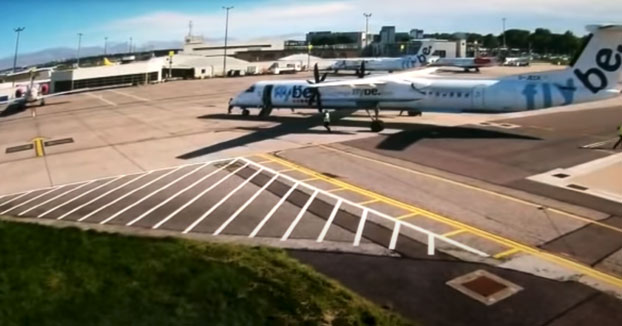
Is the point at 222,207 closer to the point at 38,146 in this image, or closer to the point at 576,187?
the point at 576,187

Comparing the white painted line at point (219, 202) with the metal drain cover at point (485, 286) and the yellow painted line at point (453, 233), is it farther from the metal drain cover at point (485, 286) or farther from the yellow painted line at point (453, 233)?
the metal drain cover at point (485, 286)

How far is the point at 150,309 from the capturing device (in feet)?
41.6

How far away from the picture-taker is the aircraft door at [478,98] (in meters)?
36.4

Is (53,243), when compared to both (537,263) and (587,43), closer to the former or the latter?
(537,263)

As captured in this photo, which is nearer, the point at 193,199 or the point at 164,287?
the point at 164,287

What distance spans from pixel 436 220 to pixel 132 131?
106 feet

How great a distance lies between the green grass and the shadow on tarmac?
16338 millimetres

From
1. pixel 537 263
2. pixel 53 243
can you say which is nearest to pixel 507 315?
pixel 537 263

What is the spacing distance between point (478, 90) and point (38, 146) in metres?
35.1

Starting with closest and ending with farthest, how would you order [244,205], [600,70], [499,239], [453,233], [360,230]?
1. [499,239]
2. [453,233]
3. [360,230]
4. [244,205]
5. [600,70]

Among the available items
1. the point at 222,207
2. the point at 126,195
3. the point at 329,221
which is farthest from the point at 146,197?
the point at 329,221

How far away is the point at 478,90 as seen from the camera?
36.7 m

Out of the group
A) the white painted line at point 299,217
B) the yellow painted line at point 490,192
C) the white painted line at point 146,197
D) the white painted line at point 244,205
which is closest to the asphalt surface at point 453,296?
the white painted line at point 299,217

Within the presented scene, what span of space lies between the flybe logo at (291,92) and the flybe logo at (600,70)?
21537 millimetres
